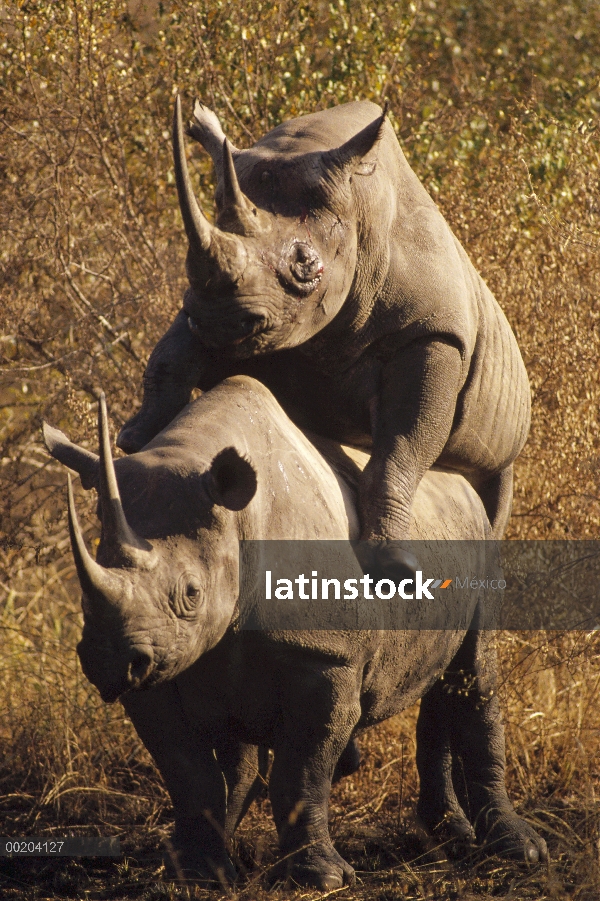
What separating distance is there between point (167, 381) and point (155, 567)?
88cm

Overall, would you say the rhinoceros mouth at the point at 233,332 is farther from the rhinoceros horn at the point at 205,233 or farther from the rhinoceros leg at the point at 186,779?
the rhinoceros leg at the point at 186,779

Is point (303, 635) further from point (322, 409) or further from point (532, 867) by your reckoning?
Answer: point (532, 867)

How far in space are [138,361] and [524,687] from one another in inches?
121

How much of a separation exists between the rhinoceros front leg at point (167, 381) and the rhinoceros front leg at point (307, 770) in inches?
40.1

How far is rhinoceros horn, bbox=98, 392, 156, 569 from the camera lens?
348 centimetres

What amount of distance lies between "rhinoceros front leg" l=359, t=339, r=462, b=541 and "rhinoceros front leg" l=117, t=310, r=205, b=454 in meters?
0.68

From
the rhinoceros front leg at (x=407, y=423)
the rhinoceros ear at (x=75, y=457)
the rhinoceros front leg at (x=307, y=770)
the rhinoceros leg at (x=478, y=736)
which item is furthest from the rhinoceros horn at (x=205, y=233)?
the rhinoceros leg at (x=478, y=736)

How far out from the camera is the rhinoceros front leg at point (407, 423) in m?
4.27

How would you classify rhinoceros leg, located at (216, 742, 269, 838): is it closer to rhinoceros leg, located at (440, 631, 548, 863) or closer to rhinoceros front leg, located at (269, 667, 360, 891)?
rhinoceros front leg, located at (269, 667, 360, 891)

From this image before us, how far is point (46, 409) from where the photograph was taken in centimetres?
768

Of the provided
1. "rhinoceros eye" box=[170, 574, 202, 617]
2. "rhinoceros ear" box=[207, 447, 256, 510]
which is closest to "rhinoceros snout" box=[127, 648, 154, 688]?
"rhinoceros eye" box=[170, 574, 202, 617]

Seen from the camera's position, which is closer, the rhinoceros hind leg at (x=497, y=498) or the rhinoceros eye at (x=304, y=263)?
the rhinoceros eye at (x=304, y=263)

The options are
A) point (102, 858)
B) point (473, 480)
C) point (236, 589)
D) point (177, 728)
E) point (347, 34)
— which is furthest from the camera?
point (347, 34)

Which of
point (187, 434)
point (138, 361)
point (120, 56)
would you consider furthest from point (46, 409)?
point (187, 434)
